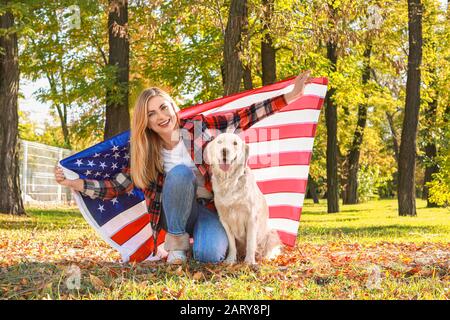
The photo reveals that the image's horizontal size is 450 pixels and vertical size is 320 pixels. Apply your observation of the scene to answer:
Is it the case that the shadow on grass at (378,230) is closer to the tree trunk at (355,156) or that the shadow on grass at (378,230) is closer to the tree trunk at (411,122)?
the tree trunk at (411,122)

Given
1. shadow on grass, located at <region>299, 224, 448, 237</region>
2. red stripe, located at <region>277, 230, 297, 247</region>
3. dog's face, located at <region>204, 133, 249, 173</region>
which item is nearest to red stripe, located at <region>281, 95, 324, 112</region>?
red stripe, located at <region>277, 230, 297, 247</region>

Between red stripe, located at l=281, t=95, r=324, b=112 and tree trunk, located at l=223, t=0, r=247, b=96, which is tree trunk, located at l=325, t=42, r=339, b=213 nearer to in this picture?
tree trunk, located at l=223, t=0, r=247, b=96

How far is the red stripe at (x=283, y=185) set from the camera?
239 inches

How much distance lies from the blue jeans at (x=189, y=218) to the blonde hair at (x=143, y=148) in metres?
0.25

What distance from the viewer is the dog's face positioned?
15.1ft

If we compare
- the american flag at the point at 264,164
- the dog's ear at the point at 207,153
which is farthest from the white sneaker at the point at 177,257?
the dog's ear at the point at 207,153

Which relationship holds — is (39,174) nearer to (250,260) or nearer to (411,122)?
(411,122)

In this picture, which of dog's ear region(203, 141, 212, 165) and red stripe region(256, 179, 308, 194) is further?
red stripe region(256, 179, 308, 194)

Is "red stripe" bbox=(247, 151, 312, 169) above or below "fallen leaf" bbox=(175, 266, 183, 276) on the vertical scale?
above

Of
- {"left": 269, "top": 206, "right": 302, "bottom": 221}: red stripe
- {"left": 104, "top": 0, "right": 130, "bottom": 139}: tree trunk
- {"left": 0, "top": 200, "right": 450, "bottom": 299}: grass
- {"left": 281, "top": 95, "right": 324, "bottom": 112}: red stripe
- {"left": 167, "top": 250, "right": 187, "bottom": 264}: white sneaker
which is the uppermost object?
{"left": 104, "top": 0, "right": 130, "bottom": 139}: tree trunk

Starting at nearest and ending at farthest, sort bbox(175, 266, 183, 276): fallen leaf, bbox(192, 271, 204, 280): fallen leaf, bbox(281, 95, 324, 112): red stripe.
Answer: bbox(192, 271, 204, 280): fallen leaf → bbox(175, 266, 183, 276): fallen leaf → bbox(281, 95, 324, 112): red stripe

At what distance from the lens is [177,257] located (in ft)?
16.3
